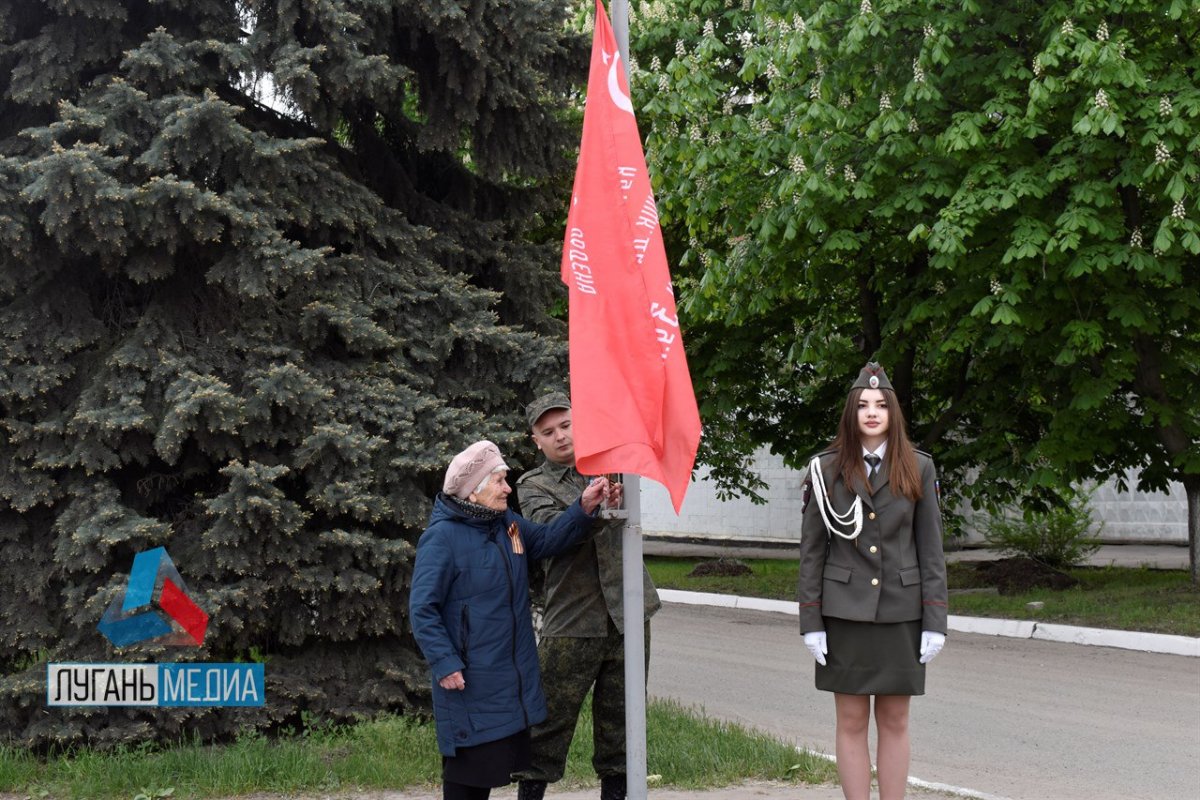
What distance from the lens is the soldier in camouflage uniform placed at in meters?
5.34

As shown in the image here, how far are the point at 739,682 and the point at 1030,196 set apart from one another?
5176 millimetres

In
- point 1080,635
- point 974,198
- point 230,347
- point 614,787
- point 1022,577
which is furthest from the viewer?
point 1022,577

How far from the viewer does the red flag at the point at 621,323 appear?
166 inches

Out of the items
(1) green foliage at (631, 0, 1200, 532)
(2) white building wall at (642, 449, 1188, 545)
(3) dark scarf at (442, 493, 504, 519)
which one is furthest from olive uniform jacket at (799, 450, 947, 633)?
(2) white building wall at (642, 449, 1188, 545)

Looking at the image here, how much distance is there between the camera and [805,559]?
5.23 meters

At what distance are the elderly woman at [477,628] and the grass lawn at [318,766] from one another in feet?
6.28

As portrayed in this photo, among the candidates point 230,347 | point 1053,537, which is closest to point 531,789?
point 230,347

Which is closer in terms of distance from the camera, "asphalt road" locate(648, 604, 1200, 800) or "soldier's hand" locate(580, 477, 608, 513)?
"soldier's hand" locate(580, 477, 608, 513)

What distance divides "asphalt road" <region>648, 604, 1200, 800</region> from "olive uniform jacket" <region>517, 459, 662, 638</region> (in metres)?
2.58

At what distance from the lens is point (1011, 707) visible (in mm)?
9414

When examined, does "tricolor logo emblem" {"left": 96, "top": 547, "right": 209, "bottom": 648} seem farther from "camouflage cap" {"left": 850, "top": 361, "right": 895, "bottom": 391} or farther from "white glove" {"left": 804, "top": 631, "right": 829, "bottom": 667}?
"camouflage cap" {"left": 850, "top": 361, "right": 895, "bottom": 391}

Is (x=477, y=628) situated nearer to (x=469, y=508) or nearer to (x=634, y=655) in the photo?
(x=469, y=508)

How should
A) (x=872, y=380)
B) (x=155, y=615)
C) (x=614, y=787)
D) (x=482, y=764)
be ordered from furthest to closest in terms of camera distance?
(x=155, y=615), (x=614, y=787), (x=872, y=380), (x=482, y=764)

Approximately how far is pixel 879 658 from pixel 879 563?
0.37 m
